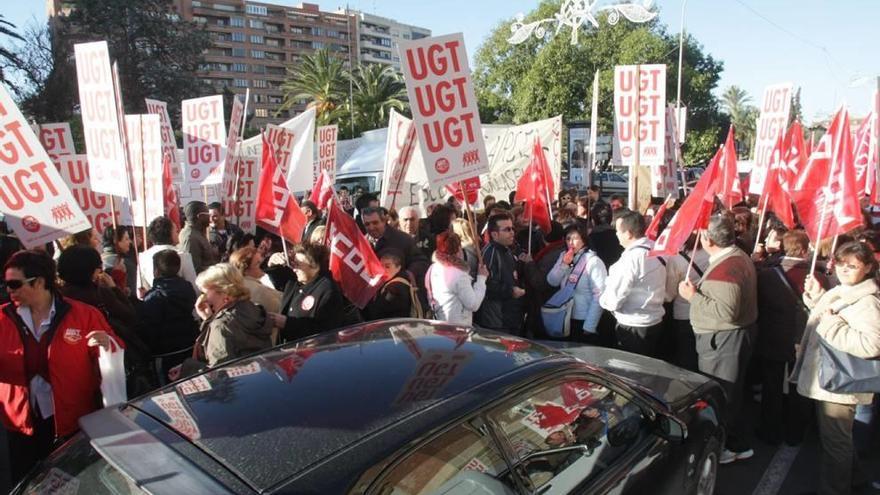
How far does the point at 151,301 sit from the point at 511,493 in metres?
2.97

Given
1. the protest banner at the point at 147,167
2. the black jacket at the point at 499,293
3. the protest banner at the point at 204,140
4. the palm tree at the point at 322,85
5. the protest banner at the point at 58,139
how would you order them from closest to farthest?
the black jacket at the point at 499,293 < the protest banner at the point at 147,167 < the protest banner at the point at 58,139 < the protest banner at the point at 204,140 < the palm tree at the point at 322,85

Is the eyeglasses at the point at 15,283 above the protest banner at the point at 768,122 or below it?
below

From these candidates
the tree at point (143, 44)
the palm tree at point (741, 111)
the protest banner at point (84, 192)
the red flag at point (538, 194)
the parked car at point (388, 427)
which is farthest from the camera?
the palm tree at point (741, 111)

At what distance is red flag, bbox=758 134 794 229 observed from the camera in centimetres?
659

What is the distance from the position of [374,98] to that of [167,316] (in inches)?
1527

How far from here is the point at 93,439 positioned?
6.58ft

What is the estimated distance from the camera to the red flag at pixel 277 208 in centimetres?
619

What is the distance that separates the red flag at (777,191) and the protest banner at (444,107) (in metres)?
3.33

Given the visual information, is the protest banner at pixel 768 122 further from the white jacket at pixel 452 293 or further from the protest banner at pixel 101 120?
the protest banner at pixel 101 120

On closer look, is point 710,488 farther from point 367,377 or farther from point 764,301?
point 367,377

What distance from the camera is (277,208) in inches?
244

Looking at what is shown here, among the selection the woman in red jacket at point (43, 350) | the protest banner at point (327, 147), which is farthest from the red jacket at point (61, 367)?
the protest banner at point (327, 147)

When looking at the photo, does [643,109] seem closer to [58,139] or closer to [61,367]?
[61,367]

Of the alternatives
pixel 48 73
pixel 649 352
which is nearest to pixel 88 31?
pixel 48 73
